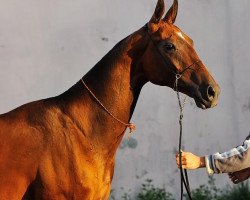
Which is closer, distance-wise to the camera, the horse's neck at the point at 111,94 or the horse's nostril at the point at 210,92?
the horse's nostril at the point at 210,92

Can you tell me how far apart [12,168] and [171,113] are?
12.2 feet

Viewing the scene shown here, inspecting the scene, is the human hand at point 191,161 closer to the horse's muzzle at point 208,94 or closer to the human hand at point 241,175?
the human hand at point 241,175

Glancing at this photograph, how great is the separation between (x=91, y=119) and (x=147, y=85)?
3.36 metres

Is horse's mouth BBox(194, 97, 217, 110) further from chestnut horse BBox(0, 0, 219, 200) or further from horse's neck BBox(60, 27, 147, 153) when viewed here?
horse's neck BBox(60, 27, 147, 153)

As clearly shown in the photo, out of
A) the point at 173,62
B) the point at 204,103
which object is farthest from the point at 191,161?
the point at 173,62

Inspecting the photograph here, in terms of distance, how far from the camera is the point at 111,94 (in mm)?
4340

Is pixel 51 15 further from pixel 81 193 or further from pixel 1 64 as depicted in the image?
pixel 81 193

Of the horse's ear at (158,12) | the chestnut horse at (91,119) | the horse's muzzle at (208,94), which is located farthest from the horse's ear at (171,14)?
the horse's muzzle at (208,94)

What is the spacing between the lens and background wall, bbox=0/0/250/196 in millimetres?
7336

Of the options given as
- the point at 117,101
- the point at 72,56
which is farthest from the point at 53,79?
the point at 117,101

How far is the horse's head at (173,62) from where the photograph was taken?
168 inches

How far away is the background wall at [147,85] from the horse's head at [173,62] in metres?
3.10

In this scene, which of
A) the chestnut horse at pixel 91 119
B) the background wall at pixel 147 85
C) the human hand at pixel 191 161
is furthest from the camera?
the background wall at pixel 147 85

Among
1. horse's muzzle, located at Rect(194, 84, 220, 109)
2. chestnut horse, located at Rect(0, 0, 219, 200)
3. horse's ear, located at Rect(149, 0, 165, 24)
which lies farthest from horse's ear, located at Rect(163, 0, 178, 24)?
horse's muzzle, located at Rect(194, 84, 220, 109)
